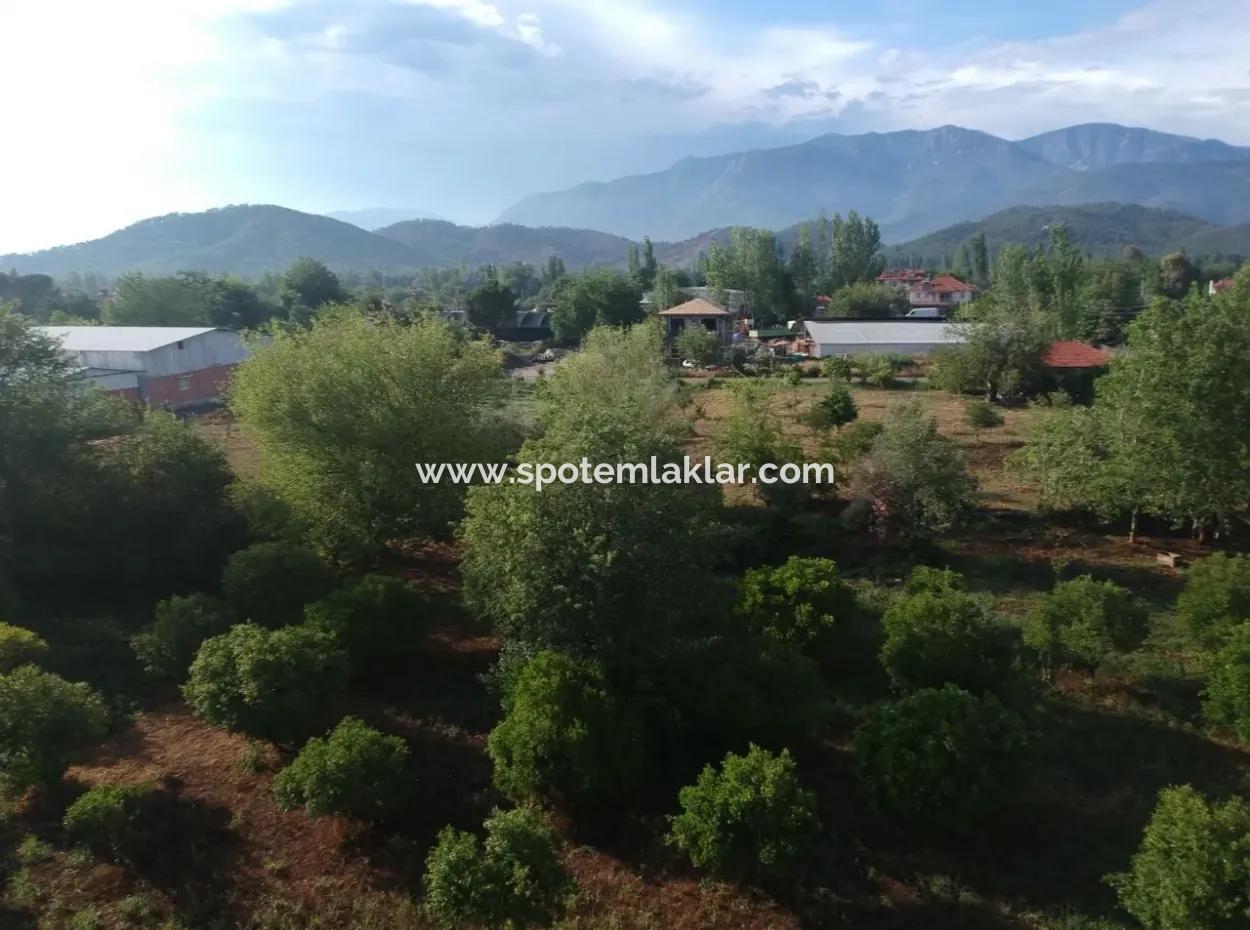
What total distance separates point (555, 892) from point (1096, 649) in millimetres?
6557

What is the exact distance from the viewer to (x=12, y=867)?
6484 mm

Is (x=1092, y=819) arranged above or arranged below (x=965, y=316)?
below

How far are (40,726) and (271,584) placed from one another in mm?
3269

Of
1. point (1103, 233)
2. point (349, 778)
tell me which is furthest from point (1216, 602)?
point (1103, 233)

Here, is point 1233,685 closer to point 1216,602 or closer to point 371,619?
point 1216,602

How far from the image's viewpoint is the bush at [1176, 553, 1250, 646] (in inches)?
328

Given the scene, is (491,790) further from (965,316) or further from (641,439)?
(965,316)

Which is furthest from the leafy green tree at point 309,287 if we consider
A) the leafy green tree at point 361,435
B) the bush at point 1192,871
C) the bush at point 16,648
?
the bush at point 1192,871

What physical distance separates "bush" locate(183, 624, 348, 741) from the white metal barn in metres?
34.1

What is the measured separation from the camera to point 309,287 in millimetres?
57438

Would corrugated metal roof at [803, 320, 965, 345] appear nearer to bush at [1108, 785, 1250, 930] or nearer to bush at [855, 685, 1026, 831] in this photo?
bush at [855, 685, 1026, 831]

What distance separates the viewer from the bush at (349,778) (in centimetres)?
637

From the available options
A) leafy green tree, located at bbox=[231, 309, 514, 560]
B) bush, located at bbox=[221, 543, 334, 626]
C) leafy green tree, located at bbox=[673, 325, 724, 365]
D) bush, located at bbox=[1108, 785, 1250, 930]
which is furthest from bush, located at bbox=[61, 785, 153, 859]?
leafy green tree, located at bbox=[673, 325, 724, 365]

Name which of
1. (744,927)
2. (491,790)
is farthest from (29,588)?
(744,927)
